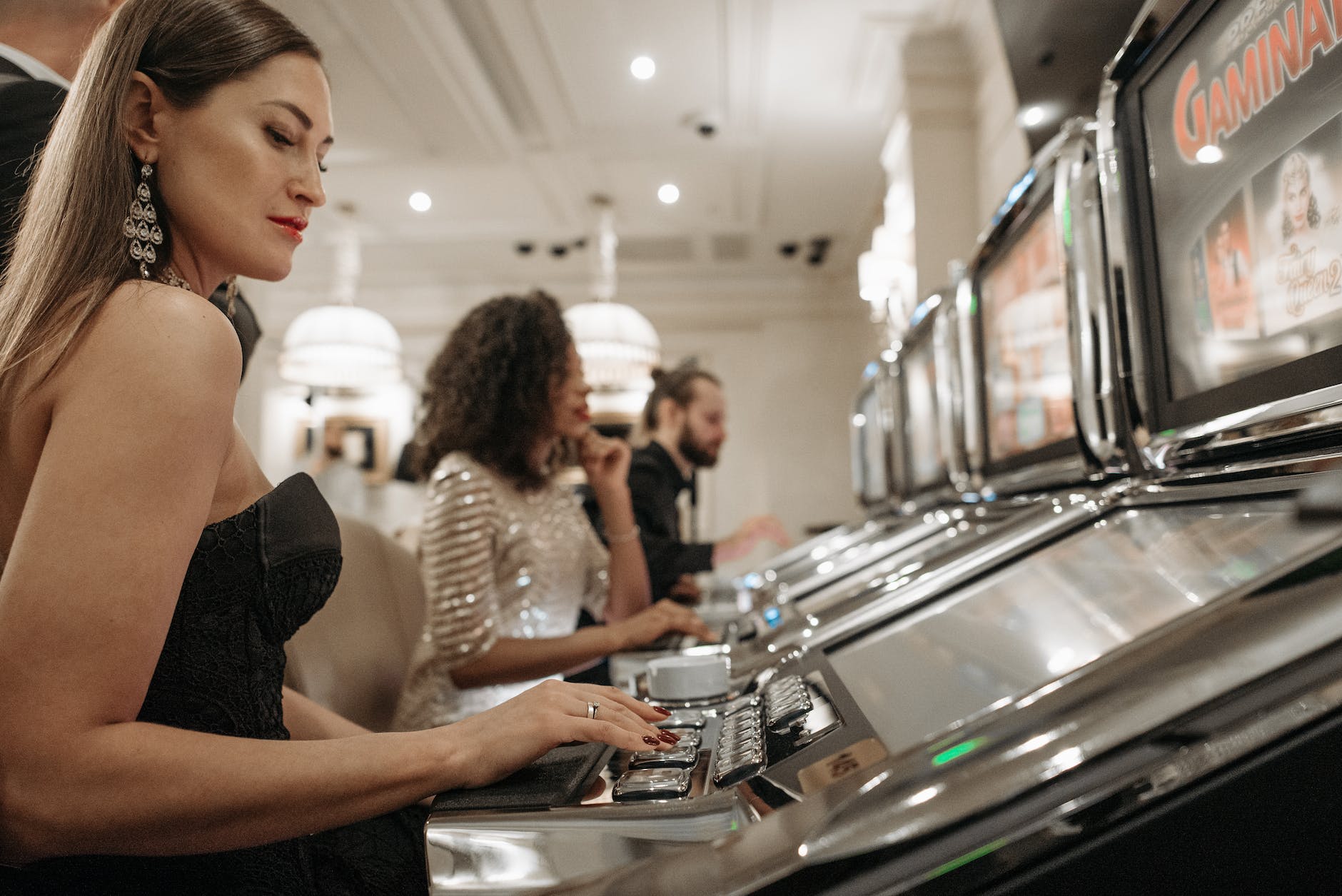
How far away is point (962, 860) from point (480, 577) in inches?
50.6

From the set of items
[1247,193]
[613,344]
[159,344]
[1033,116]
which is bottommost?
[159,344]

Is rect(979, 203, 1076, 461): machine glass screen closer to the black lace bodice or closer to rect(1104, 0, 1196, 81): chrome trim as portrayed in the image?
rect(1104, 0, 1196, 81): chrome trim

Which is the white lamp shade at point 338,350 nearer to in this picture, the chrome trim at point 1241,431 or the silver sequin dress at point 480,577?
the silver sequin dress at point 480,577

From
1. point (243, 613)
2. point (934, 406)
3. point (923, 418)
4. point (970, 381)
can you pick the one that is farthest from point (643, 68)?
point (243, 613)

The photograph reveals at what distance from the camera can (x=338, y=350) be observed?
491cm

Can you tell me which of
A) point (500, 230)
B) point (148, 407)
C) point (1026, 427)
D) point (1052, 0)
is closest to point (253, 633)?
point (148, 407)

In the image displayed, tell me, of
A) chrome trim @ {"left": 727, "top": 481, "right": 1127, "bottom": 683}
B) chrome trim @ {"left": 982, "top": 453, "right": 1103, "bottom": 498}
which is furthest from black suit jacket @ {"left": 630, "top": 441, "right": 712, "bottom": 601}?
chrome trim @ {"left": 727, "top": 481, "right": 1127, "bottom": 683}

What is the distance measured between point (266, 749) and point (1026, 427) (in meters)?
1.15

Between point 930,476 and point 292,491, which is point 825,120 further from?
point 292,491

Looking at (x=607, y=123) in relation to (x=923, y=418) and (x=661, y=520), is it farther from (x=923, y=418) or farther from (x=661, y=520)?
(x=923, y=418)

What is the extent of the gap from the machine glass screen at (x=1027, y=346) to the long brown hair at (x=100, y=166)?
910mm

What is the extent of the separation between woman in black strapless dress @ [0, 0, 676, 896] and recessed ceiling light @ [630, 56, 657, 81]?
3309 mm

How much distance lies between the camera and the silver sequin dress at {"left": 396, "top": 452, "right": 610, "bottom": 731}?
1526 mm

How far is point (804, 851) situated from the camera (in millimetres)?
357
